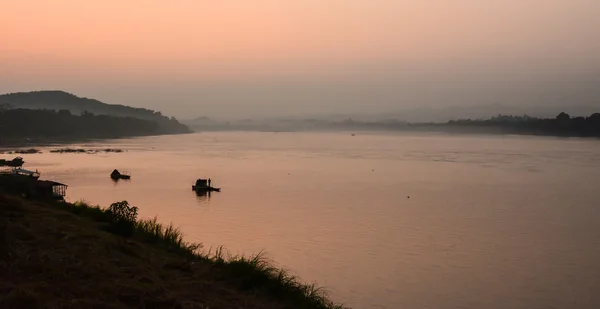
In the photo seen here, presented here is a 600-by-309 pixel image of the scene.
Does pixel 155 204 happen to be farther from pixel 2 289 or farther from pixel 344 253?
pixel 2 289

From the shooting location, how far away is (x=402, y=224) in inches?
1200

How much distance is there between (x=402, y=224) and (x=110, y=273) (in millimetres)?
23805

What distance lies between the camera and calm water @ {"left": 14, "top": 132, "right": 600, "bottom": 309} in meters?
18.8

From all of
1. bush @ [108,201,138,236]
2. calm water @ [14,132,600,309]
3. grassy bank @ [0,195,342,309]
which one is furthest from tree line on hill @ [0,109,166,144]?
grassy bank @ [0,195,342,309]

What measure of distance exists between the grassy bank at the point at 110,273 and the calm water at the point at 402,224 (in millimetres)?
7548

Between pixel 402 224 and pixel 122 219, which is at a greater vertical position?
pixel 122 219

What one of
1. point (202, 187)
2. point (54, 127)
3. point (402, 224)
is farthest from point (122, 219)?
point (54, 127)

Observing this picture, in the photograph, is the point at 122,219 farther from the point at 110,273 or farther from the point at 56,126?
the point at 56,126

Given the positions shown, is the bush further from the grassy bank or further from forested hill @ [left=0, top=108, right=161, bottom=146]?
forested hill @ [left=0, top=108, right=161, bottom=146]

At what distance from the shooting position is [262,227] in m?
28.4

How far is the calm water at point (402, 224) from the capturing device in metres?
18.8

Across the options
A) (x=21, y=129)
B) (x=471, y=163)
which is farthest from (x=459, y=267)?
(x=21, y=129)

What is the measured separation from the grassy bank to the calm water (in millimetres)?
7548

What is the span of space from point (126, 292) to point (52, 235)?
3.25 metres
